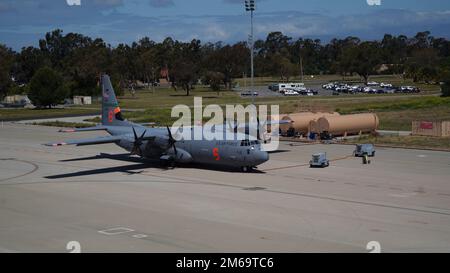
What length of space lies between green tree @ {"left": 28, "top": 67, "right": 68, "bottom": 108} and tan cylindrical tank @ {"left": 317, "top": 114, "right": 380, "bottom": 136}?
6758cm

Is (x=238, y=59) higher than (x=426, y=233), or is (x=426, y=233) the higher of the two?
(x=238, y=59)

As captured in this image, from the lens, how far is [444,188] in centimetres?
3198

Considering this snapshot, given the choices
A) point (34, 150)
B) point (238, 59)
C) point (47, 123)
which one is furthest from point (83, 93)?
point (34, 150)

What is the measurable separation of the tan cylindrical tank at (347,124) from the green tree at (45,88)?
67579mm

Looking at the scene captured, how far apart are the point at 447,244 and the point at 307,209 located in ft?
24.3

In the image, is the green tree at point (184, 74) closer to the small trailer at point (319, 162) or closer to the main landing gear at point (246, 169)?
the small trailer at point (319, 162)

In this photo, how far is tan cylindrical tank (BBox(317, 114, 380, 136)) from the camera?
5516cm

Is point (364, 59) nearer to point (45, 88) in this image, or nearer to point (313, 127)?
point (45, 88)

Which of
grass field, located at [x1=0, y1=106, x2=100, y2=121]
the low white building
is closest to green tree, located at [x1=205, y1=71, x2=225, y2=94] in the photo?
the low white building

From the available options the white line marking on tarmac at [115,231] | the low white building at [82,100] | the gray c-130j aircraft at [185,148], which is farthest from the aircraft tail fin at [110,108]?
the low white building at [82,100]

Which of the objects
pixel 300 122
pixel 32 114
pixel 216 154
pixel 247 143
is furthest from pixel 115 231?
pixel 32 114

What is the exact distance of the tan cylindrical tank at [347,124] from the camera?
5516 cm

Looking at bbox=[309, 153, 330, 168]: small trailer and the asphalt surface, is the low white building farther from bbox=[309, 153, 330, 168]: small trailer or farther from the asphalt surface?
bbox=[309, 153, 330, 168]: small trailer
